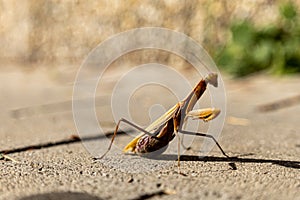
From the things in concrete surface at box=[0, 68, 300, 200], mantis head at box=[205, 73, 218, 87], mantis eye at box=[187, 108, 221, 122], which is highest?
mantis head at box=[205, 73, 218, 87]

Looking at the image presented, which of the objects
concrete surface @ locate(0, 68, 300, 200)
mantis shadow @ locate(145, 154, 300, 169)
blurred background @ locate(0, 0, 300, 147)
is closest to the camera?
concrete surface @ locate(0, 68, 300, 200)

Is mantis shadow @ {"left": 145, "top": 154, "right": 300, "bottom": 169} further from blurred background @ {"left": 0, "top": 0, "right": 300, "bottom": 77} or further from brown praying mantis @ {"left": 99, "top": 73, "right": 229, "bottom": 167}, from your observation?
blurred background @ {"left": 0, "top": 0, "right": 300, "bottom": 77}

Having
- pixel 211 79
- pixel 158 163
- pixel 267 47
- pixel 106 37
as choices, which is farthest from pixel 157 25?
pixel 158 163

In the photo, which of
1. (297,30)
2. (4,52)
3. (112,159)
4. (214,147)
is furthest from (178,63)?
(112,159)

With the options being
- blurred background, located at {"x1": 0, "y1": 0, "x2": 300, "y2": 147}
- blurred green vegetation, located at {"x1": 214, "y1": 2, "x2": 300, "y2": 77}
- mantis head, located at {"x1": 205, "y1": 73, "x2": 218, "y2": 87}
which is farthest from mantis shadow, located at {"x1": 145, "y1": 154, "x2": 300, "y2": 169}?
blurred green vegetation, located at {"x1": 214, "y1": 2, "x2": 300, "y2": 77}

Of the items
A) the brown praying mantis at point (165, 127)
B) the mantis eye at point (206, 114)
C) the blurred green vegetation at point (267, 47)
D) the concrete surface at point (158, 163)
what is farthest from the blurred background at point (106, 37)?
the mantis eye at point (206, 114)
